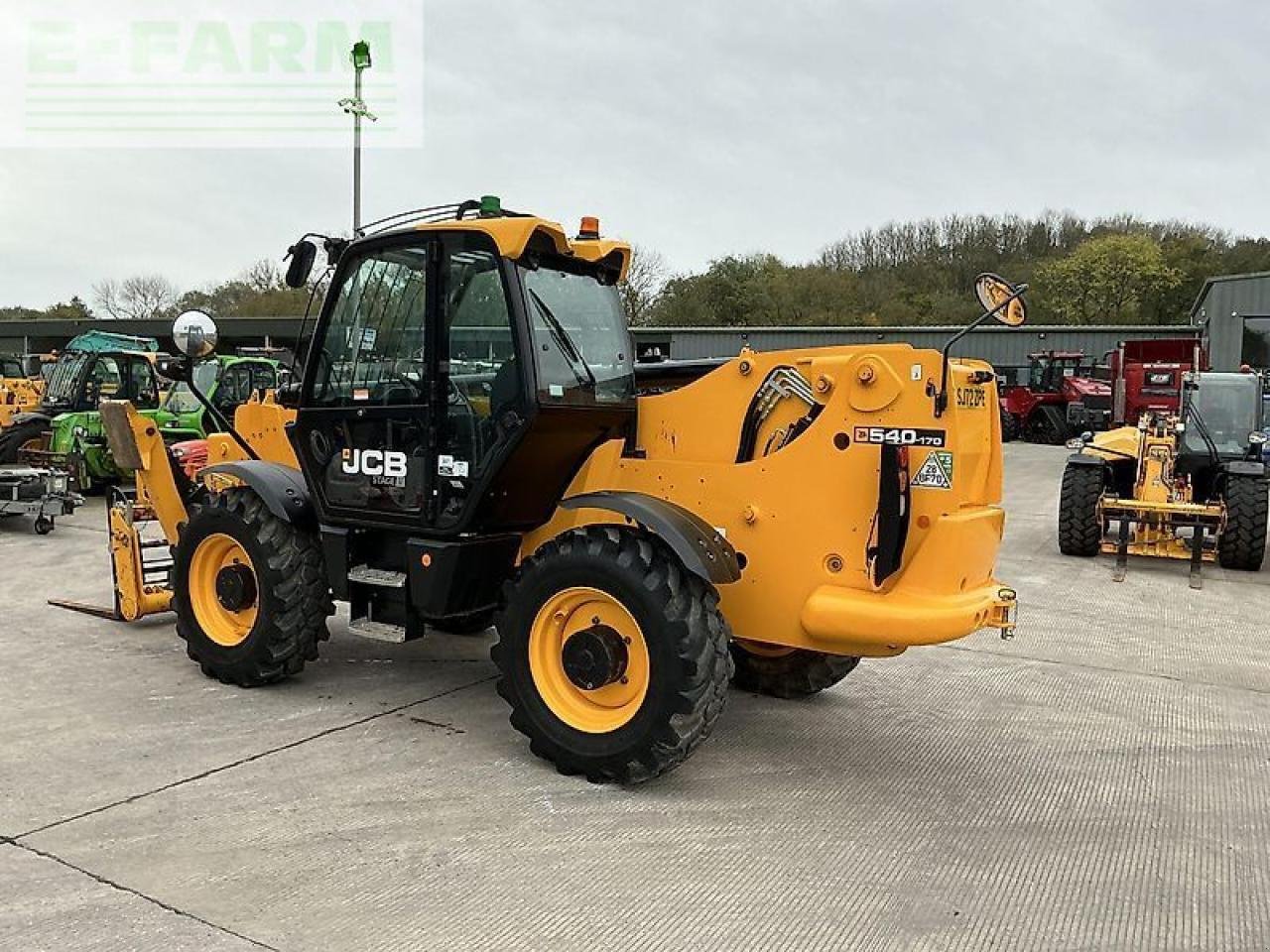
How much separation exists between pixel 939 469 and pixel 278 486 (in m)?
3.33

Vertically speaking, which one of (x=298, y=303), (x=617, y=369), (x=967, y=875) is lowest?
(x=967, y=875)

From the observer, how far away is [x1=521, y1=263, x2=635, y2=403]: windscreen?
15.1ft

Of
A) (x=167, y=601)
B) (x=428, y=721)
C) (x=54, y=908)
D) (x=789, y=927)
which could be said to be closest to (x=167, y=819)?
(x=54, y=908)

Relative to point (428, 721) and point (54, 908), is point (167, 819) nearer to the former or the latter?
point (54, 908)

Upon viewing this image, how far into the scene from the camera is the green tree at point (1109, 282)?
151ft

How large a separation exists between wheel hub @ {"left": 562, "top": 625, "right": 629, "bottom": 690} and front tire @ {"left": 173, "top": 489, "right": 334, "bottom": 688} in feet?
5.53

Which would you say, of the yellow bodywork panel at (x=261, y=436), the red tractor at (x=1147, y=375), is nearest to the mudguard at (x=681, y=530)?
the yellow bodywork panel at (x=261, y=436)

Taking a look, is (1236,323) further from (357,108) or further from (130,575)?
(130,575)

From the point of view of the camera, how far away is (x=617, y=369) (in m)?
4.98

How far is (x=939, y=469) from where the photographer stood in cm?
397

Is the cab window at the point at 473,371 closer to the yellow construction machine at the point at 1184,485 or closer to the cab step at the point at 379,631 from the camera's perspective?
the cab step at the point at 379,631

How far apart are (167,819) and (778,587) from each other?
8.14ft

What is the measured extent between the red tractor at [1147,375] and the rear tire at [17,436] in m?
17.2

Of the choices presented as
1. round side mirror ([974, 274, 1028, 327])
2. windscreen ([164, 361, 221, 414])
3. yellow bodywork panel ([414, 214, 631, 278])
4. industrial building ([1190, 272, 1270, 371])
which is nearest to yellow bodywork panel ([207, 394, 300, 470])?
yellow bodywork panel ([414, 214, 631, 278])
